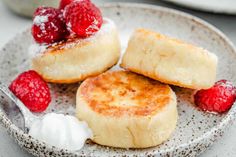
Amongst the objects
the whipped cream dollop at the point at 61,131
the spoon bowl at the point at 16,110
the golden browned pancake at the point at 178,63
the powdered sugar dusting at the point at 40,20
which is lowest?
the spoon bowl at the point at 16,110

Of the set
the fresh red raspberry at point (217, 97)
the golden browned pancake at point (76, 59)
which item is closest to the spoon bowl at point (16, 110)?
the golden browned pancake at point (76, 59)

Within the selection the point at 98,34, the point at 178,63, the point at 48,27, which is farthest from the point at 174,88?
the point at 48,27

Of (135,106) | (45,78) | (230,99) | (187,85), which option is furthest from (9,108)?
(230,99)

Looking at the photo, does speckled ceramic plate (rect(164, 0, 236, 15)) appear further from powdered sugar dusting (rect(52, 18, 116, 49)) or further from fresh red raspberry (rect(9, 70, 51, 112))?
fresh red raspberry (rect(9, 70, 51, 112))

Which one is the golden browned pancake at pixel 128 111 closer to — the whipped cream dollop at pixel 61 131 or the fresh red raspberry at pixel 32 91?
the whipped cream dollop at pixel 61 131

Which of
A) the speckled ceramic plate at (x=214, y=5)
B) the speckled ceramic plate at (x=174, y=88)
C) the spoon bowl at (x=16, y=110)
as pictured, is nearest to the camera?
the speckled ceramic plate at (x=174, y=88)

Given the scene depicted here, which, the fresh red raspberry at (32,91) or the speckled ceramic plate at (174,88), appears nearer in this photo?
the speckled ceramic plate at (174,88)
